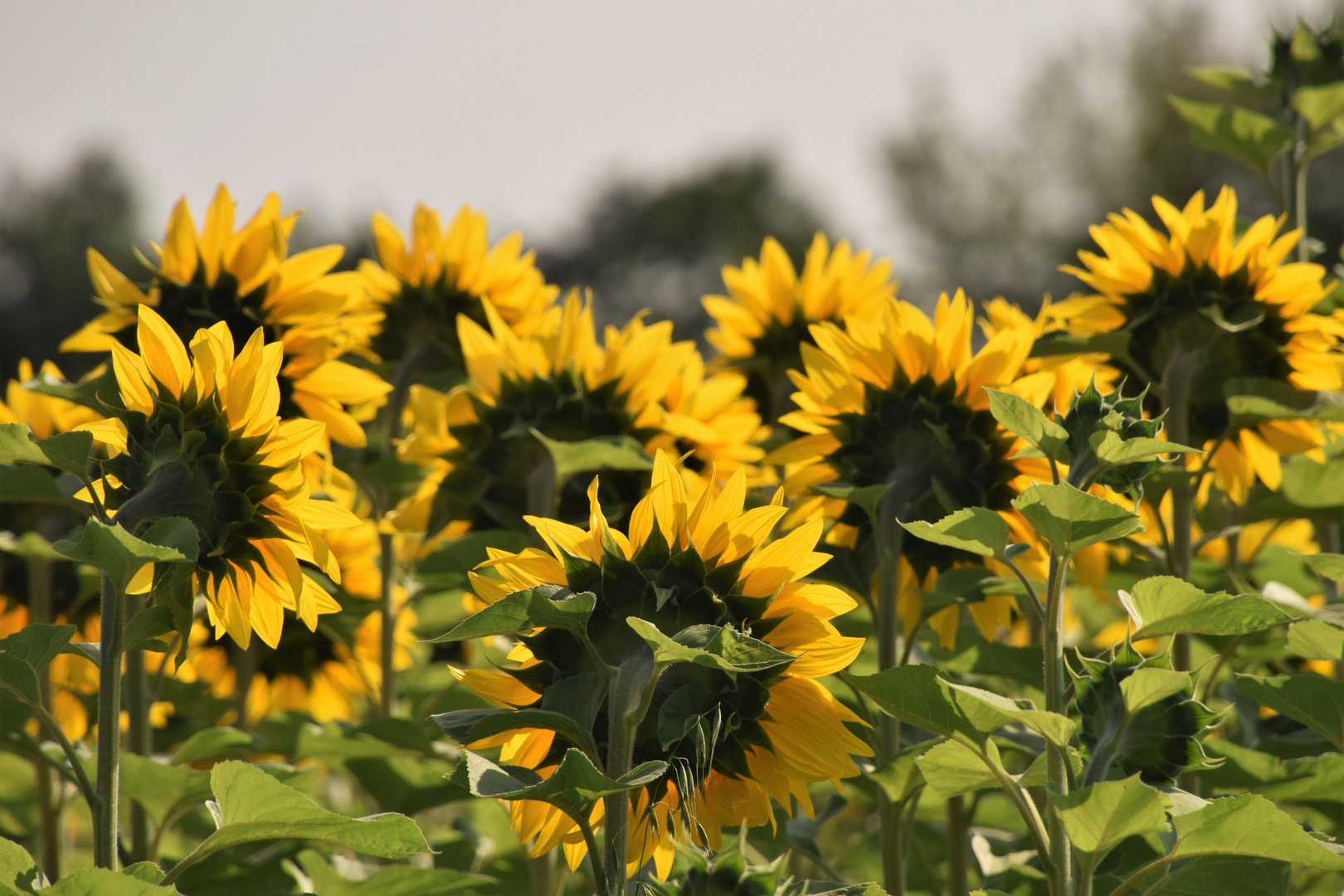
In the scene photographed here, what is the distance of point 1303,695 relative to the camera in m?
1.09

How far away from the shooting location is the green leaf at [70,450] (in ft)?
2.76

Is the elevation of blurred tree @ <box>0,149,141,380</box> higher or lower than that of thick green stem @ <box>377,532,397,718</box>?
higher

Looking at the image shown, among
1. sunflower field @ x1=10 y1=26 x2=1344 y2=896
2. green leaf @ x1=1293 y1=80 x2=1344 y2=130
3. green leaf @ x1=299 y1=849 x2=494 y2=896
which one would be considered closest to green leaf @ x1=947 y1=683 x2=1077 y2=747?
sunflower field @ x1=10 y1=26 x2=1344 y2=896

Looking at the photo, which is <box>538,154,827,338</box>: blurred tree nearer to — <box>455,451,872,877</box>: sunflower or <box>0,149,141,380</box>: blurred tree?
<box>0,149,141,380</box>: blurred tree

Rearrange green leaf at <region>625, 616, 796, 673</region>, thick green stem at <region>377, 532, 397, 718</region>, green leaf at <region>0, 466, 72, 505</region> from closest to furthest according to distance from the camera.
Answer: green leaf at <region>625, 616, 796, 673</region> < green leaf at <region>0, 466, 72, 505</region> < thick green stem at <region>377, 532, 397, 718</region>

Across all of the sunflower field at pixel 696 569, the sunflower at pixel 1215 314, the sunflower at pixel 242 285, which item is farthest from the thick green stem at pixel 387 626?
the sunflower at pixel 1215 314

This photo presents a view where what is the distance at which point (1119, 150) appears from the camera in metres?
18.5

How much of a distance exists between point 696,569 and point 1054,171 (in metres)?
20.5

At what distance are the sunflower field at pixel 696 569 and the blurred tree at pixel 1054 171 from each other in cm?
1550

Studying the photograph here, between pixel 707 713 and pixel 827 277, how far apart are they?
112cm

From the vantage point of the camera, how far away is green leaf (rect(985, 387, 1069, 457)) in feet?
2.72

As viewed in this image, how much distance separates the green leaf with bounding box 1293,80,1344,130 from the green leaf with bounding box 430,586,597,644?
51.5 inches

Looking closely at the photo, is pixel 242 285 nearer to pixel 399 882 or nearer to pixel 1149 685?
pixel 399 882

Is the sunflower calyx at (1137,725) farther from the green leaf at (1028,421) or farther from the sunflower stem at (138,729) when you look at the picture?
the sunflower stem at (138,729)
